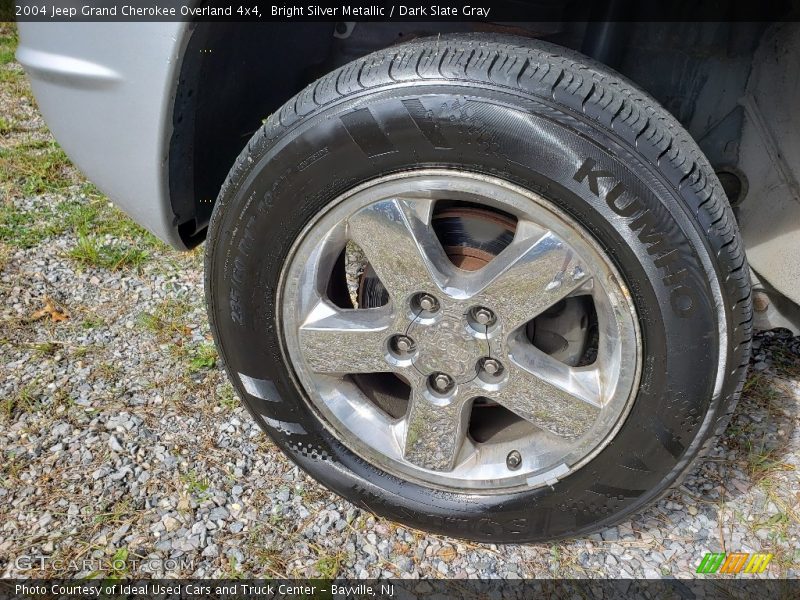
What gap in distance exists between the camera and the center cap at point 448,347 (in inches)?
65.1

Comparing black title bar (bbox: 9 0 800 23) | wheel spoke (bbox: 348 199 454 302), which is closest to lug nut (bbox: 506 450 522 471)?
wheel spoke (bbox: 348 199 454 302)

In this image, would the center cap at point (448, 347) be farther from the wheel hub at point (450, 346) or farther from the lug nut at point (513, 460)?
the lug nut at point (513, 460)

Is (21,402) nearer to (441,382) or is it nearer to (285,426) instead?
(285,426)

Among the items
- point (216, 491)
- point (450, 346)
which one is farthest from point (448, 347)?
point (216, 491)

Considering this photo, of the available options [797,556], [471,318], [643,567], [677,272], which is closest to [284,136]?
[471,318]

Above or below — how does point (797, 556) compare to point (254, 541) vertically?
above

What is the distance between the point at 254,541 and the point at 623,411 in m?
1.07

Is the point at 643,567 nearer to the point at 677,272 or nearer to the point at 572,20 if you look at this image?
the point at 677,272

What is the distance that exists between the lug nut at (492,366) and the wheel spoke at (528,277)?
107 millimetres

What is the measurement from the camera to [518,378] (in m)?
1.67

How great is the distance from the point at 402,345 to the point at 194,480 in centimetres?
83

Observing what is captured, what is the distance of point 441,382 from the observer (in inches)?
69.4

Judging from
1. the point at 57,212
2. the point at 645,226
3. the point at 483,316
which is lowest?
the point at 57,212

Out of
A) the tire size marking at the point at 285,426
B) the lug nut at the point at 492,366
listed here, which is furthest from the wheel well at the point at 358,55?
the lug nut at the point at 492,366
